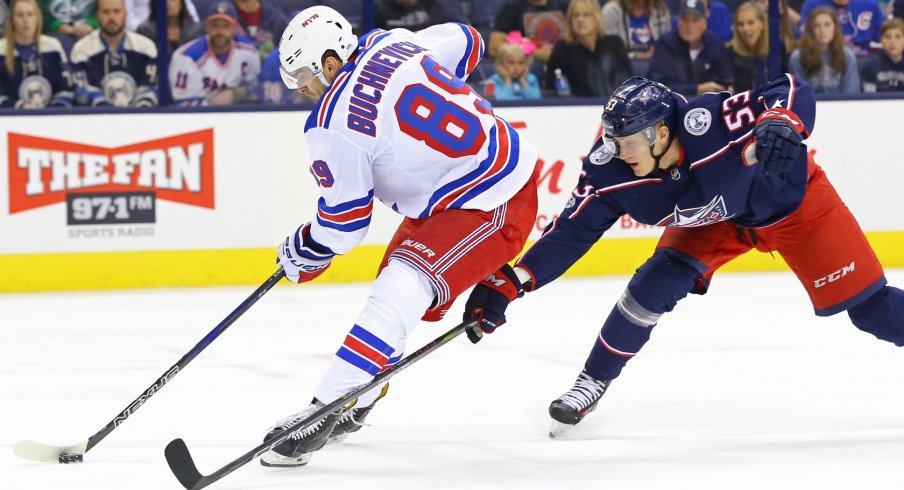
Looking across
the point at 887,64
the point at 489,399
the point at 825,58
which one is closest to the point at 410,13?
the point at 825,58

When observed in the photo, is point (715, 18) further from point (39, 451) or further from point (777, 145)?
point (39, 451)

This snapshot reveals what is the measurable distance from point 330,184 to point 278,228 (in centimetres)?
387

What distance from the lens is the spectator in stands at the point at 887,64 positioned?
289 inches

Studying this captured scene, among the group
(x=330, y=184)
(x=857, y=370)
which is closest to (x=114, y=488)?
(x=330, y=184)

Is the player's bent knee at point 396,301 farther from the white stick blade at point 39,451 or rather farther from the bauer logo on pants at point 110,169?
the bauer logo on pants at point 110,169

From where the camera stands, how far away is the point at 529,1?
7059 millimetres

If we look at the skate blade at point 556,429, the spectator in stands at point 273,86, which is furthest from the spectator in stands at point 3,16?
the skate blade at point 556,429

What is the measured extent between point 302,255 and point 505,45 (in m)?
3.98

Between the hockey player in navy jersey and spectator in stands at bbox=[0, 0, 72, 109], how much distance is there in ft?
12.8

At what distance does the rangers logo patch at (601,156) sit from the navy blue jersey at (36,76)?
3966mm

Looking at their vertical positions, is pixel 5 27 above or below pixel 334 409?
below

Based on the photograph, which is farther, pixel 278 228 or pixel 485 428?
pixel 278 228

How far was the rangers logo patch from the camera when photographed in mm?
3338

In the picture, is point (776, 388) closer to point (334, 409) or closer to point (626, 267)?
point (334, 409)
